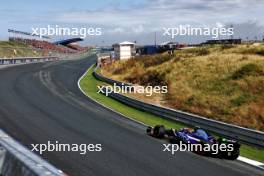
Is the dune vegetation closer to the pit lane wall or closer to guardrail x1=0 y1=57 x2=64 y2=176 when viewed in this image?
the pit lane wall

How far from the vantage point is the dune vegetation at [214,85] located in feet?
83.8

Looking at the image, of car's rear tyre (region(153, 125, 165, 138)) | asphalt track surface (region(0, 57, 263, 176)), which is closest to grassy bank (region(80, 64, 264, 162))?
asphalt track surface (region(0, 57, 263, 176))

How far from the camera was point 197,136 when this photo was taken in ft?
50.2

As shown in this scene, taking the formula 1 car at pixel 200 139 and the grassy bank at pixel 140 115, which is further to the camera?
the grassy bank at pixel 140 115

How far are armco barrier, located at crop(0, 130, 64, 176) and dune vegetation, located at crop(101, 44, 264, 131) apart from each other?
17525mm

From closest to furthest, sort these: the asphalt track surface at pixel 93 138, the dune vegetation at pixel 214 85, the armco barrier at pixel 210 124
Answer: the asphalt track surface at pixel 93 138
the armco barrier at pixel 210 124
the dune vegetation at pixel 214 85

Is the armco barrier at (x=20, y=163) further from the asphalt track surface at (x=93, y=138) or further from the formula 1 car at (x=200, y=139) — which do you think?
the formula 1 car at (x=200, y=139)

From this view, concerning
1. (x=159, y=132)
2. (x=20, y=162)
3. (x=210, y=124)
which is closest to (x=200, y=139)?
(x=159, y=132)

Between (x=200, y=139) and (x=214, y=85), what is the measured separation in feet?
58.7

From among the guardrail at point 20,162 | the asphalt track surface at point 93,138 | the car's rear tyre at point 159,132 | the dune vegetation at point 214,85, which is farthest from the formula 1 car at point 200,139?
the guardrail at point 20,162

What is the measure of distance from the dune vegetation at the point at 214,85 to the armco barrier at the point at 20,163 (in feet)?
57.5

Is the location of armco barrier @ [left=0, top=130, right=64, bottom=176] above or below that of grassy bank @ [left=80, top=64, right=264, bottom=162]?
above

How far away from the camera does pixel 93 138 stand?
635 inches

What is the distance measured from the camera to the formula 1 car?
14.2 metres
